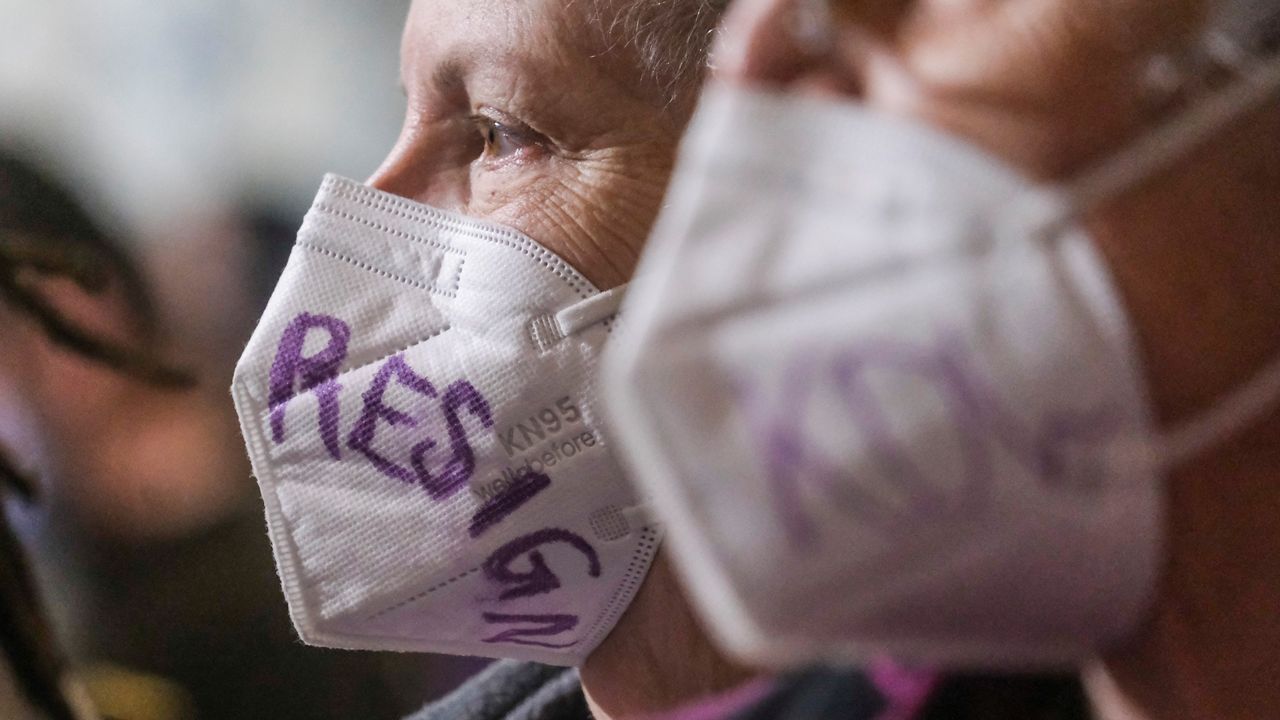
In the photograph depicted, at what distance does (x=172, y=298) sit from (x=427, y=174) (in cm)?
140

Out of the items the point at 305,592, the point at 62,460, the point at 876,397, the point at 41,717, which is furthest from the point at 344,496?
the point at 62,460

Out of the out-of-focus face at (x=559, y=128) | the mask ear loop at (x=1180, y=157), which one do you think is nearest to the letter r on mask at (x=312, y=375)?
the out-of-focus face at (x=559, y=128)

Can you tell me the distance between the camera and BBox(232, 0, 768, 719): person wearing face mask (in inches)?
Answer: 29.4

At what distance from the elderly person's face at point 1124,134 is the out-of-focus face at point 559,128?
1.26 feet

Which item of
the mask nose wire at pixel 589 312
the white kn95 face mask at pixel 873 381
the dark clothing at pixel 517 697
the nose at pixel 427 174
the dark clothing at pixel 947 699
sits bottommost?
the dark clothing at pixel 517 697

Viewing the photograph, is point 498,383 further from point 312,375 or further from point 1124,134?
point 1124,134

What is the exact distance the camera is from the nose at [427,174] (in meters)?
0.91

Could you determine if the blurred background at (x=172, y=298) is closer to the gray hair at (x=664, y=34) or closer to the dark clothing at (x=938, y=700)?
the gray hair at (x=664, y=34)

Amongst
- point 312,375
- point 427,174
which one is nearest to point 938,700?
point 312,375

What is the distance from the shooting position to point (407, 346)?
2.54ft

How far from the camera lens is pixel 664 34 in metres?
0.82

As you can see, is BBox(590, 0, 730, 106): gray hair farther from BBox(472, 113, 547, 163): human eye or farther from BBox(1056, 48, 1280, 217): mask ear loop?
BBox(1056, 48, 1280, 217): mask ear loop

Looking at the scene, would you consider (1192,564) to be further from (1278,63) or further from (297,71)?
(297,71)

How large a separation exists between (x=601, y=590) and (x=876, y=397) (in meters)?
0.48
